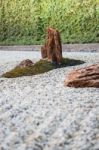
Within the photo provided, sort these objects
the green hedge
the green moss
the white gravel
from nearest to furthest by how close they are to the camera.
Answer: the white gravel → the green moss → the green hedge

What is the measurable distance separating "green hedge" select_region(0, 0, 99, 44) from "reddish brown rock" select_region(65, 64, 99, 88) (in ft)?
48.9

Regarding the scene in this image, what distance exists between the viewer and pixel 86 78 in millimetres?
11367

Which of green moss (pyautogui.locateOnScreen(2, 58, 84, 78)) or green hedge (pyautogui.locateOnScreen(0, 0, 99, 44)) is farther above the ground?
green moss (pyautogui.locateOnScreen(2, 58, 84, 78))

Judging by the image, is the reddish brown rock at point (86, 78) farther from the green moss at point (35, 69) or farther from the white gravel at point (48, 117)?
the green moss at point (35, 69)

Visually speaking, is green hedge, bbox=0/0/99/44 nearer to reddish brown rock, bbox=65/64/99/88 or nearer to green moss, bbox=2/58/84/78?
green moss, bbox=2/58/84/78

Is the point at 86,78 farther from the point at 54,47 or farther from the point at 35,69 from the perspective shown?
the point at 54,47

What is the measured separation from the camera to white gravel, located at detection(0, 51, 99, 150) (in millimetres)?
6731

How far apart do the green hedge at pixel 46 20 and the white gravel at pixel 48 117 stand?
1546 cm

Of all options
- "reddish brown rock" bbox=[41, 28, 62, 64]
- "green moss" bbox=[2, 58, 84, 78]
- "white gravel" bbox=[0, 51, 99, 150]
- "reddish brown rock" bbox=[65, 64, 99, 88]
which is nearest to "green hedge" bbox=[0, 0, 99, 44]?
"reddish brown rock" bbox=[41, 28, 62, 64]

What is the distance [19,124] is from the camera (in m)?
7.86

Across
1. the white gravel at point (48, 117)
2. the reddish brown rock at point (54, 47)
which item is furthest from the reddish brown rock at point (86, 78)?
the reddish brown rock at point (54, 47)

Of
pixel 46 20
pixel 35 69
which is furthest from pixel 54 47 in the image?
pixel 46 20

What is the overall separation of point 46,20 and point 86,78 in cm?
1934

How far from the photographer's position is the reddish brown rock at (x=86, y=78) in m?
11.3
